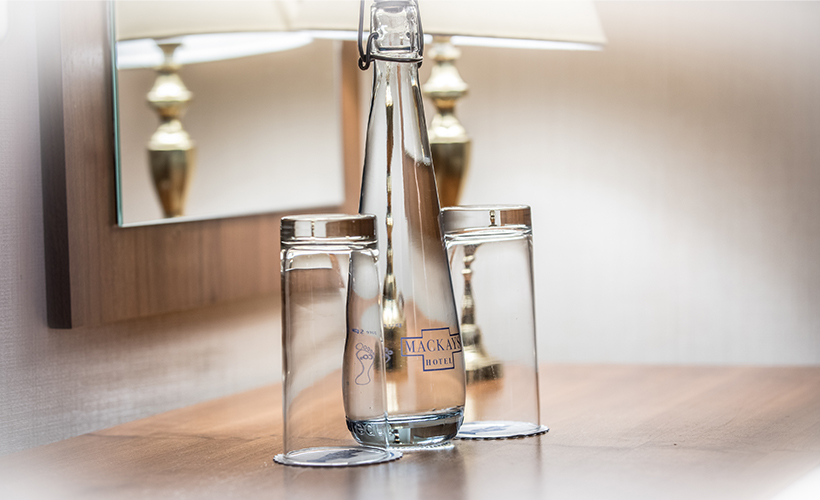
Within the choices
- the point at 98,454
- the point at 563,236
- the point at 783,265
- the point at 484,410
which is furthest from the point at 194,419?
the point at 783,265

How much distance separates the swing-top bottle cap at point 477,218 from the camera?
0.79 m

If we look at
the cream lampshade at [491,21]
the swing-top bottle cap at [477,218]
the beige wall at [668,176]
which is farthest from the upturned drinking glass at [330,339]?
the beige wall at [668,176]

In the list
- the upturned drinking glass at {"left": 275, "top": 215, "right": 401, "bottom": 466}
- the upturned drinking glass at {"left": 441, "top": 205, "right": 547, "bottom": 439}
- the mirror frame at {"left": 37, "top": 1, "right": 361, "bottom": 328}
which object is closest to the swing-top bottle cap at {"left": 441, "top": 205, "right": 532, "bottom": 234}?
the upturned drinking glass at {"left": 441, "top": 205, "right": 547, "bottom": 439}

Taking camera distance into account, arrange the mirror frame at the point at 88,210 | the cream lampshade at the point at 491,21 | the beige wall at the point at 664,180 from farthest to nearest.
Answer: the beige wall at the point at 664,180, the cream lampshade at the point at 491,21, the mirror frame at the point at 88,210

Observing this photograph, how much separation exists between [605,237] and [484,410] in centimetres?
73

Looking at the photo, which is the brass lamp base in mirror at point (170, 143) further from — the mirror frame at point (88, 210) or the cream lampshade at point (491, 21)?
the cream lampshade at point (491, 21)

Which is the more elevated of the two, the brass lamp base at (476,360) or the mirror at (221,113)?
the mirror at (221,113)

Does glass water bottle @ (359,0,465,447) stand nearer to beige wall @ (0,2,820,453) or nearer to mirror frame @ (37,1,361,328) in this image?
mirror frame @ (37,1,361,328)

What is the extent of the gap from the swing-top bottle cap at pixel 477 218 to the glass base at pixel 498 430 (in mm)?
159

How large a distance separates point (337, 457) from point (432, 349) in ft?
0.34

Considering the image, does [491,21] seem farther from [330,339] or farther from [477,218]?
[330,339]

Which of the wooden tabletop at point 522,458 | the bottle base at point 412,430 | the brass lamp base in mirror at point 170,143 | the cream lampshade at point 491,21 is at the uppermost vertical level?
the cream lampshade at point 491,21

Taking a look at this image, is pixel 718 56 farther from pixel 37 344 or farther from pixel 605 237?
pixel 37 344

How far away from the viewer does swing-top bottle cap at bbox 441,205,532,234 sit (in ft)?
2.60
